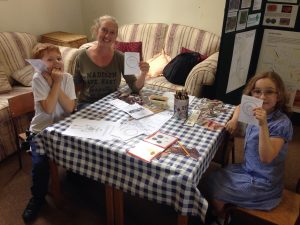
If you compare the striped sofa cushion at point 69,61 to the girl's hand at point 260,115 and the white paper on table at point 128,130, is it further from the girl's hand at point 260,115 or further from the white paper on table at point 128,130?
the girl's hand at point 260,115

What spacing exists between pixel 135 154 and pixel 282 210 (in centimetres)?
79

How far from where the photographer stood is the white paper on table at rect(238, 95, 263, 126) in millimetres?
1331

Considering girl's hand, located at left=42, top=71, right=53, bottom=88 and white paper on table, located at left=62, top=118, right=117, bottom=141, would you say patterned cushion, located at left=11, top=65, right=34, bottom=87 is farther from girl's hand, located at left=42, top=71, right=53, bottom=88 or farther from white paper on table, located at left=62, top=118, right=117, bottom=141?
white paper on table, located at left=62, top=118, right=117, bottom=141

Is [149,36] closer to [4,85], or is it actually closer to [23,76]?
[23,76]

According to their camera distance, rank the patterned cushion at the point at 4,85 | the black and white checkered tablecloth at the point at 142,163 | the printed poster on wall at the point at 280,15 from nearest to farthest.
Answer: the black and white checkered tablecloth at the point at 142,163, the patterned cushion at the point at 4,85, the printed poster on wall at the point at 280,15

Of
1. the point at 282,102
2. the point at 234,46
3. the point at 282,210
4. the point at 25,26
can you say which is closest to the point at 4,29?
the point at 25,26

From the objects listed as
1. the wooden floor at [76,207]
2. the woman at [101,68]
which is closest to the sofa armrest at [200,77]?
the woman at [101,68]

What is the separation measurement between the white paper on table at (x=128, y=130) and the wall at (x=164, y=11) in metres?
2.15

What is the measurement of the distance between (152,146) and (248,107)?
0.50 m

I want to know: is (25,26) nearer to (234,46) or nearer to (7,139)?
(7,139)

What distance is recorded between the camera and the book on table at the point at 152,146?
128cm

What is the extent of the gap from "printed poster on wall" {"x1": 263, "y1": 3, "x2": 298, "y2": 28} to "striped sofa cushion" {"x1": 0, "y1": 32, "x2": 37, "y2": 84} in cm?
265

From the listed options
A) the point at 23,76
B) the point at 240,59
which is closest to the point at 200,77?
the point at 240,59

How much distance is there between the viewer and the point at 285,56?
3012 millimetres
